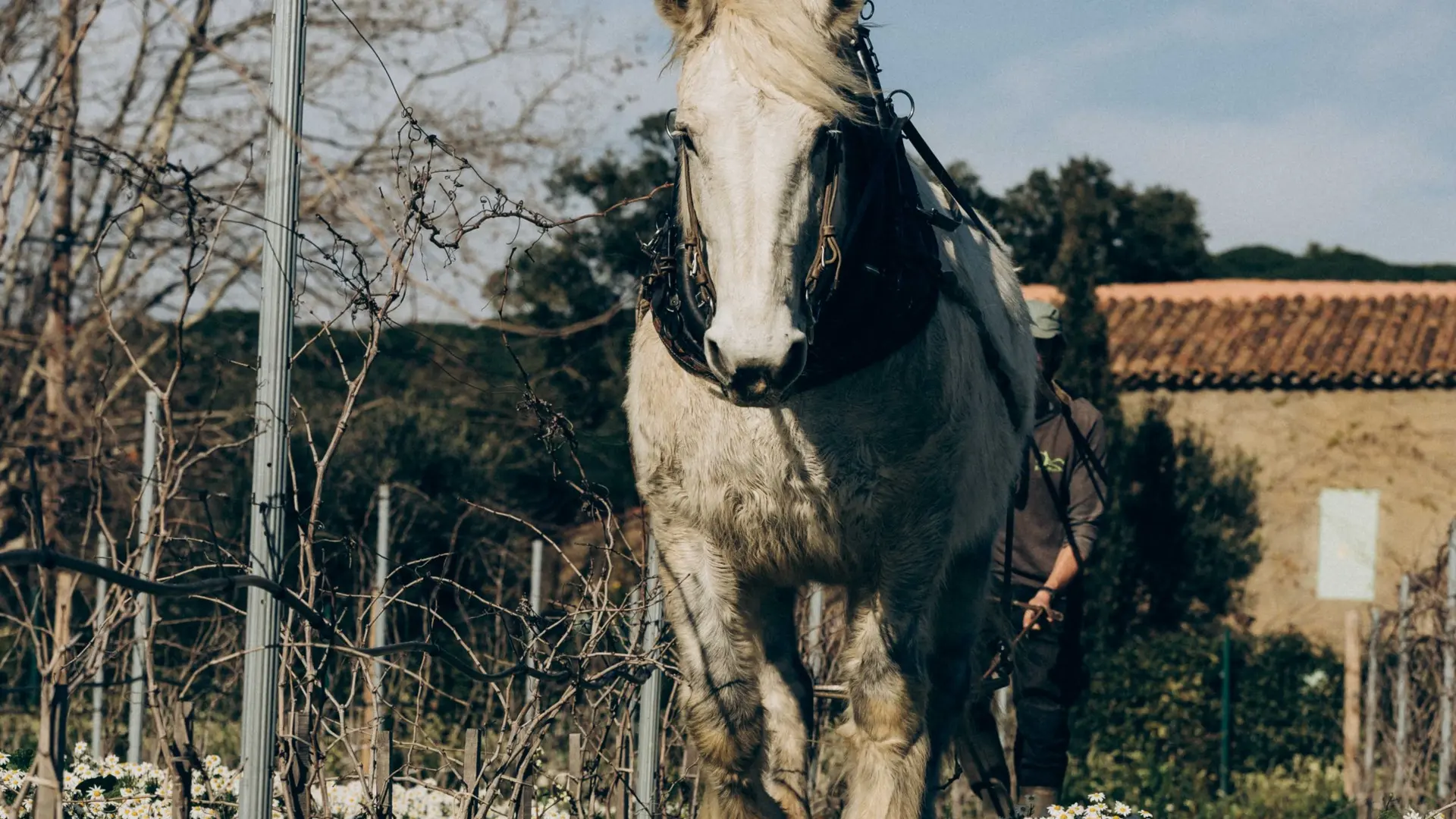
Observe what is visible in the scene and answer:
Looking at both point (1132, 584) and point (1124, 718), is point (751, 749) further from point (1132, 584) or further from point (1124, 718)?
point (1132, 584)

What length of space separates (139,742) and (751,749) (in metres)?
4.34

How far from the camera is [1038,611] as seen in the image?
5.40m

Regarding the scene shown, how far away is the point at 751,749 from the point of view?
3586mm

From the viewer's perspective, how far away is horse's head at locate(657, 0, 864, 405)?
278 cm

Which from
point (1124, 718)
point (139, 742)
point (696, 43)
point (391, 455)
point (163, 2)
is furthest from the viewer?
point (1124, 718)

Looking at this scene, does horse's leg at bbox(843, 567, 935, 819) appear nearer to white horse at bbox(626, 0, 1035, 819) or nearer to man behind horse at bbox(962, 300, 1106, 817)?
white horse at bbox(626, 0, 1035, 819)

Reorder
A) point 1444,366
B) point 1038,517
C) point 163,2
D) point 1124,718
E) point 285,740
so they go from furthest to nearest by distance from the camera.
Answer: point 1444,366, point 1124,718, point 1038,517, point 285,740, point 163,2

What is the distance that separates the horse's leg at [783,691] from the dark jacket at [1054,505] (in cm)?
191

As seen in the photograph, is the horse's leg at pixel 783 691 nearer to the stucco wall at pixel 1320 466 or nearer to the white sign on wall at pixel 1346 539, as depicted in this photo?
the stucco wall at pixel 1320 466

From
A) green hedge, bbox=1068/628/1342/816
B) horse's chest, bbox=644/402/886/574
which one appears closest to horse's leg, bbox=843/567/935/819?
horse's chest, bbox=644/402/886/574

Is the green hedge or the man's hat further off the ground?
the man's hat

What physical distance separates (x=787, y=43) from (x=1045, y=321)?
9.54 ft

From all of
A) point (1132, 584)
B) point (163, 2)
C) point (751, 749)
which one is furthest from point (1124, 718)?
point (163, 2)

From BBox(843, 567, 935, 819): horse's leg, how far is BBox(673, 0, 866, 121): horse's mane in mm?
1027
